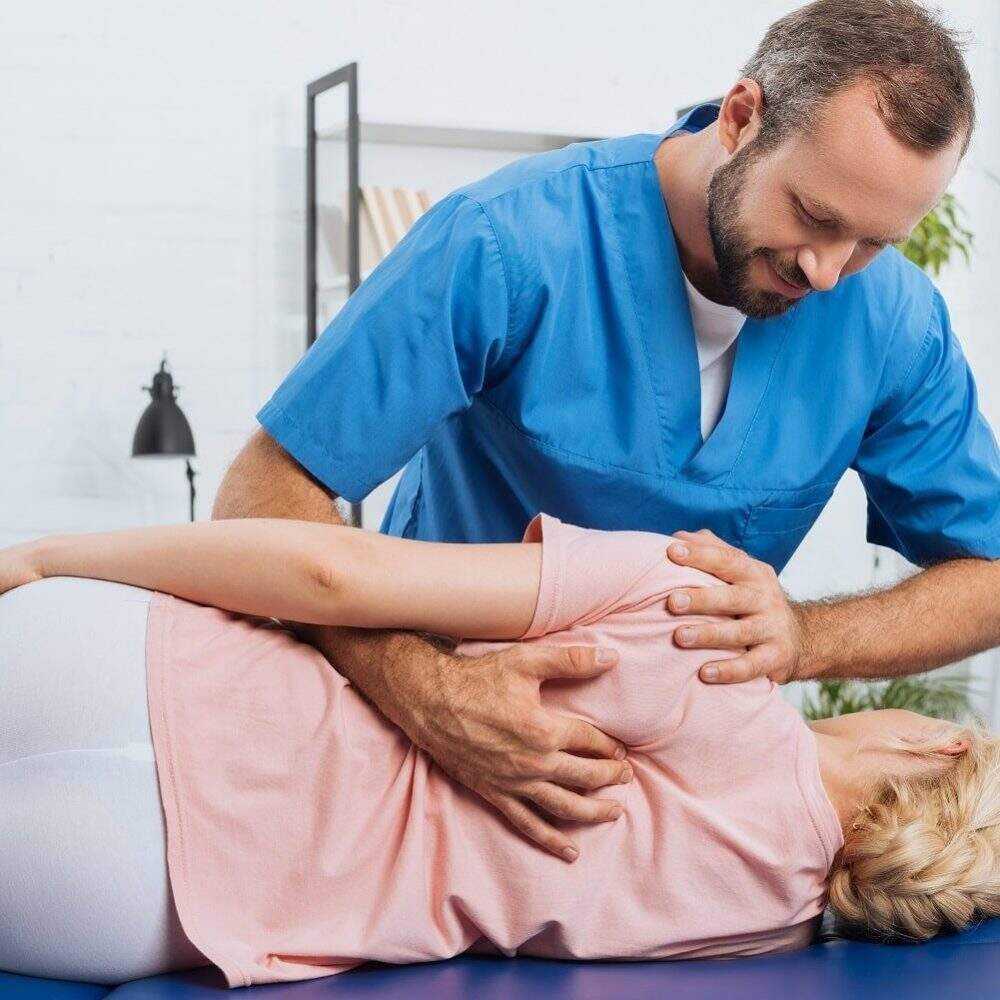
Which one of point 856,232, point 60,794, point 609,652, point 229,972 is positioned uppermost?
point 856,232

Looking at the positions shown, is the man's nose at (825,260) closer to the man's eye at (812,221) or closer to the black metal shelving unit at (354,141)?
the man's eye at (812,221)

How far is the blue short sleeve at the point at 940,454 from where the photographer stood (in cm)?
165

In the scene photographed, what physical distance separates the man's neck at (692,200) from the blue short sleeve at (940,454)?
0.29 m

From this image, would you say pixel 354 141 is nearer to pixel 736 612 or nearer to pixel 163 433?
pixel 163 433

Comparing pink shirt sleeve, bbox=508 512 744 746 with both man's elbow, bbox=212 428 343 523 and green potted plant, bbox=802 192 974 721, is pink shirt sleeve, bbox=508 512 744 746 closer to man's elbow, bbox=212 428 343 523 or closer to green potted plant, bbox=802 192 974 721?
man's elbow, bbox=212 428 343 523

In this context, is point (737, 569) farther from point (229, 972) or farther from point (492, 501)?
point (229, 972)

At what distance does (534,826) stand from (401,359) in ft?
1.78

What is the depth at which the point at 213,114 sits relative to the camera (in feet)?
10.7

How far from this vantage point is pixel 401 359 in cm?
144

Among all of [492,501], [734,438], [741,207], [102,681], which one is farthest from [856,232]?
[102,681]

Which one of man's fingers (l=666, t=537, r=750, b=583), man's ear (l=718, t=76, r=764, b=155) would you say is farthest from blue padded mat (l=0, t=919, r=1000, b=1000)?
man's ear (l=718, t=76, r=764, b=155)

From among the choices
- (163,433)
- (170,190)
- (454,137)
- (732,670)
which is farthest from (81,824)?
(454,137)

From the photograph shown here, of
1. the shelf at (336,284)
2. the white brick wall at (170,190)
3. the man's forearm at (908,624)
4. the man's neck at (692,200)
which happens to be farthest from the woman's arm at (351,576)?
the white brick wall at (170,190)

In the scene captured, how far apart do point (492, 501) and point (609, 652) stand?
1.64 ft
